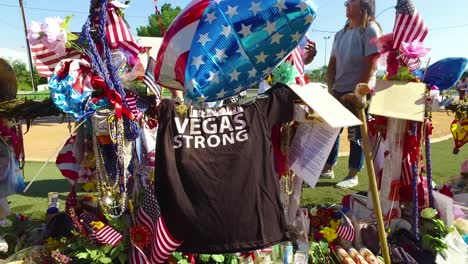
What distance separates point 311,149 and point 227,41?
812mm

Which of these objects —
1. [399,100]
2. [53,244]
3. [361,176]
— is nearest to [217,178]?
[53,244]

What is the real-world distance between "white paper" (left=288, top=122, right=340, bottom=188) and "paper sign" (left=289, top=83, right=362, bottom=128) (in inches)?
6.7

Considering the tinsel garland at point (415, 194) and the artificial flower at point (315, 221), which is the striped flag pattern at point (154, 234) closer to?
the artificial flower at point (315, 221)

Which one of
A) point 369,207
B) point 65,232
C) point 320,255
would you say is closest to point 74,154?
point 65,232

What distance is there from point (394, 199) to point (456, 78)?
1032 millimetres

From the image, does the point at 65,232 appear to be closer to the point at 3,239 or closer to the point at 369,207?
the point at 3,239

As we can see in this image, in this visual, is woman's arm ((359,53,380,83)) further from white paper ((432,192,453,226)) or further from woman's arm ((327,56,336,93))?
white paper ((432,192,453,226))

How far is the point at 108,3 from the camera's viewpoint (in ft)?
6.88

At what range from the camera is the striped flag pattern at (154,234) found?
73.4 inches

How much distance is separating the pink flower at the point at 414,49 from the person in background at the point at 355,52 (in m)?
0.65

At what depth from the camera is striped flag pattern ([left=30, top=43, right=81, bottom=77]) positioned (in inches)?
76.8

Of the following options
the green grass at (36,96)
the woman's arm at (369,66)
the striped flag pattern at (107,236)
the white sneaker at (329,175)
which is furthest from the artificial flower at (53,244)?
the white sneaker at (329,175)

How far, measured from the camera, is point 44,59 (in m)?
1.98

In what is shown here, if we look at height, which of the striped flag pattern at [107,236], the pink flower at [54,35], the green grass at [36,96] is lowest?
the striped flag pattern at [107,236]
